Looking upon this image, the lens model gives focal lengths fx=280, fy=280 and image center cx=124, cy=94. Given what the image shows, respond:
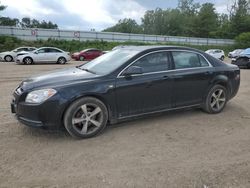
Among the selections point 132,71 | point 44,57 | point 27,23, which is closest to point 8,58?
point 44,57

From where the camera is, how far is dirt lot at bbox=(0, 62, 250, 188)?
11.1 ft

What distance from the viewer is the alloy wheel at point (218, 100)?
6102 mm

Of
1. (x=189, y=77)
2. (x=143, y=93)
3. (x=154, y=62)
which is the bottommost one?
(x=143, y=93)

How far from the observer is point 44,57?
73.2 feet

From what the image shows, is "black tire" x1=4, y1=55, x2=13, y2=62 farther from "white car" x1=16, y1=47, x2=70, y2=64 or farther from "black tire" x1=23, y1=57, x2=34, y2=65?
"black tire" x1=23, y1=57, x2=34, y2=65

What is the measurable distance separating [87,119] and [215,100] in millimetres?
3029

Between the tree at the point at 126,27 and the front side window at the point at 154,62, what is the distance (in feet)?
332

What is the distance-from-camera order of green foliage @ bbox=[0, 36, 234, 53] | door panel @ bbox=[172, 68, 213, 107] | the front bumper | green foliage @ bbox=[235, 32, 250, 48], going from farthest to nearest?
green foliage @ bbox=[235, 32, 250, 48], green foliage @ bbox=[0, 36, 234, 53], door panel @ bbox=[172, 68, 213, 107], the front bumper

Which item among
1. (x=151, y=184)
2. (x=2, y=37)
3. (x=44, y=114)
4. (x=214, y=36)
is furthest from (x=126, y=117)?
(x=214, y=36)

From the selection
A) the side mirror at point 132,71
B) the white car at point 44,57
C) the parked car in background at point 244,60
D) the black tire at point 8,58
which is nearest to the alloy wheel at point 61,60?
the white car at point 44,57

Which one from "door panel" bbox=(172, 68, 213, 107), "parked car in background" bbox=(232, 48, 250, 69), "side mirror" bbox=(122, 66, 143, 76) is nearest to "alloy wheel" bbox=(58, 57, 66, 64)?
"parked car in background" bbox=(232, 48, 250, 69)

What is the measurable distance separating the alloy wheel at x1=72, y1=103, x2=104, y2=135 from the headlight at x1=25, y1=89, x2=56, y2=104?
51 centimetres

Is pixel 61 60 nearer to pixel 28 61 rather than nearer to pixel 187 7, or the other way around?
pixel 28 61

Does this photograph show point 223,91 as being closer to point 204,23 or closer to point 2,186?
point 2,186
